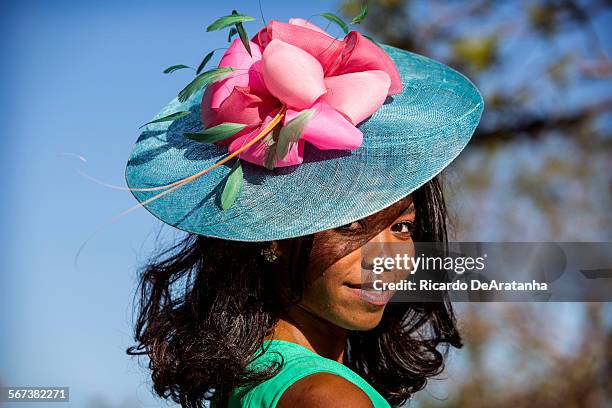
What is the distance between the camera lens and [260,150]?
1499 millimetres

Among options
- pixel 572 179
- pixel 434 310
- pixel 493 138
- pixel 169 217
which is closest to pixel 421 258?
pixel 434 310

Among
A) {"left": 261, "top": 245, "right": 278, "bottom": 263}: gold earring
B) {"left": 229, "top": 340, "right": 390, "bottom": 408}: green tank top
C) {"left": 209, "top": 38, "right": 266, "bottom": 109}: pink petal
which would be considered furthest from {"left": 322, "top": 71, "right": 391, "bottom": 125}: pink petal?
{"left": 229, "top": 340, "right": 390, "bottom": 408}: green tank top

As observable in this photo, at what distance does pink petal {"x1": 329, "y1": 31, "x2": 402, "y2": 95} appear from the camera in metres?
1.58

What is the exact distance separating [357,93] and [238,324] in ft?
1.38

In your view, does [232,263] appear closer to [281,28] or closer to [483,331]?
[281,28]

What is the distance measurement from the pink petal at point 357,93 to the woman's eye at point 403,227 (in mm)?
187

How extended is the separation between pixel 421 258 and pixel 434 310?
20 cm

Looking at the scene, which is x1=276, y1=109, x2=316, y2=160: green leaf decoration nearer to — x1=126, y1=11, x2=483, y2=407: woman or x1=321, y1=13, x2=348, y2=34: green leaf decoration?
x1=126, y1=11, x2=483, y2=407: woman

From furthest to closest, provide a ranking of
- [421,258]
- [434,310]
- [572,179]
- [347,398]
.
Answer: [572,179], [434,310], [421,258], [347,398]

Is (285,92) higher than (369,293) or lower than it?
higher

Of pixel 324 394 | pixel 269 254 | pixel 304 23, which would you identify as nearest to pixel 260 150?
pixel 269 254

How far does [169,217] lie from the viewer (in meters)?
1.53

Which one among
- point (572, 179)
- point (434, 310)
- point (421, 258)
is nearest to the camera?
point (421, 258)

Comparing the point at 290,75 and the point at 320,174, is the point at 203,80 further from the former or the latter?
the point at 320,174
